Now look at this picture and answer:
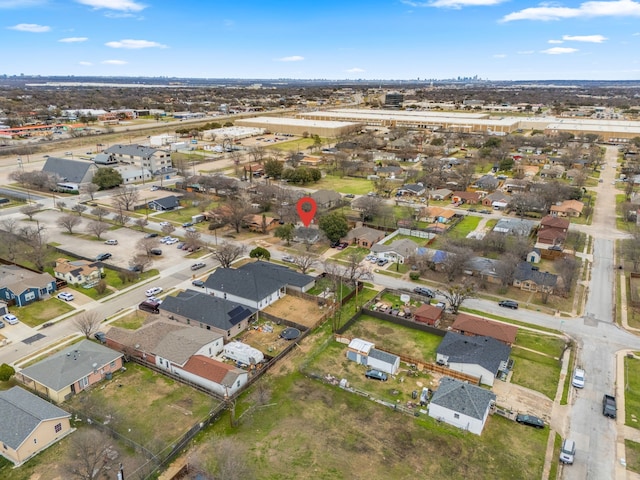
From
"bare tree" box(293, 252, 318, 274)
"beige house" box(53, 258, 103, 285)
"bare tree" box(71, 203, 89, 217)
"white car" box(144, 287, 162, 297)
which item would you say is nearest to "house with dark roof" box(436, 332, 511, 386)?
"bare tree" box(293, 252, 318, 274)

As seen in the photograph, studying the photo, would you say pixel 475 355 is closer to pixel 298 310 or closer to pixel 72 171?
pixel 298 310

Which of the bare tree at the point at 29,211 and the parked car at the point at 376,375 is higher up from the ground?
the bare tree at the point at 29,211

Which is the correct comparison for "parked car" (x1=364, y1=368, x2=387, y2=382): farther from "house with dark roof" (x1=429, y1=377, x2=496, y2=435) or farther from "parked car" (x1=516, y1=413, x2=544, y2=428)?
"parked car" (x1=516, y1=413, x2=544, y2=428)

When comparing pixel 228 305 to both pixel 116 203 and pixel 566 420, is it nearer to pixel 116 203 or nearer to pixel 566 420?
pixel 566 420

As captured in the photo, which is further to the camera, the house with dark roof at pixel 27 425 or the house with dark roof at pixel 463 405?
the house with dark roof at pixel 463 405

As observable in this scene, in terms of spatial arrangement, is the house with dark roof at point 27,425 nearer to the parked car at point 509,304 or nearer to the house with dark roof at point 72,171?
the parked car at point 509,304

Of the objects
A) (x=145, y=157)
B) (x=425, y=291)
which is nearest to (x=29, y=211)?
(x=145, y=157)

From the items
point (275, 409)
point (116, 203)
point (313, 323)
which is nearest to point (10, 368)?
point (275, 409)

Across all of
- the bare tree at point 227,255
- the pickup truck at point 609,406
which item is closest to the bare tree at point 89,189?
the bare tree at point 227,255
